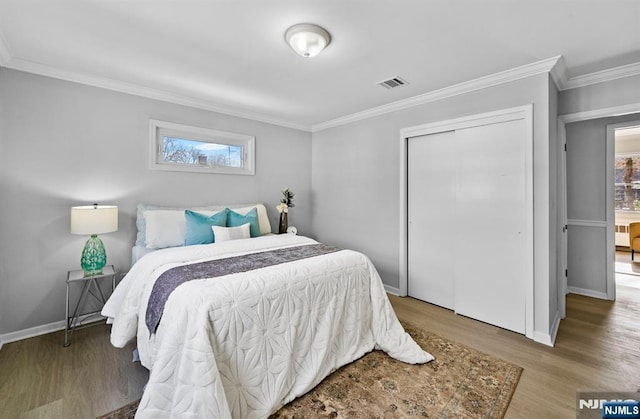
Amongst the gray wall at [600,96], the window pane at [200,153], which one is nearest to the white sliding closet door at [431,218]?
the gray wall at [600,96]

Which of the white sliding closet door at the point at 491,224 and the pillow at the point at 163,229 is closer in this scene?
the white sliding closet door at the point at 491,224

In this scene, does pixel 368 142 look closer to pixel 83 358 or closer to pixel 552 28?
pixel 552 28

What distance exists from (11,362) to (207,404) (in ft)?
6.53

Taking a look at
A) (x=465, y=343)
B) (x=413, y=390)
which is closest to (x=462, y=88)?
(x=465, y=343)

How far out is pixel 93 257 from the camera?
8.35 feet

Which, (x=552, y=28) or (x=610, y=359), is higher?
(x=552, y=28)

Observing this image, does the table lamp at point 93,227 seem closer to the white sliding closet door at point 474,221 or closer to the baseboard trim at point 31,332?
the baseboard trim at point 31,332

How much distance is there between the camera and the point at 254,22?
1.88m

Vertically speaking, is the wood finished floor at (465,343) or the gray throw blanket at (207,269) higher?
the gray throw blanket at (207,269)

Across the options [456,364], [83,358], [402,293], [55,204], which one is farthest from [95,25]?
→ [402,293]

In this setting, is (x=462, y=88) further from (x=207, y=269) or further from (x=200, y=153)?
(x=200, y=153)

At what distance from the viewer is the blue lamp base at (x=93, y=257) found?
2.53 m

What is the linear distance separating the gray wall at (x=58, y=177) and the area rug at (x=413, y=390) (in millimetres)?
1702

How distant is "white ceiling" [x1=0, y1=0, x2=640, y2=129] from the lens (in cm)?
175
